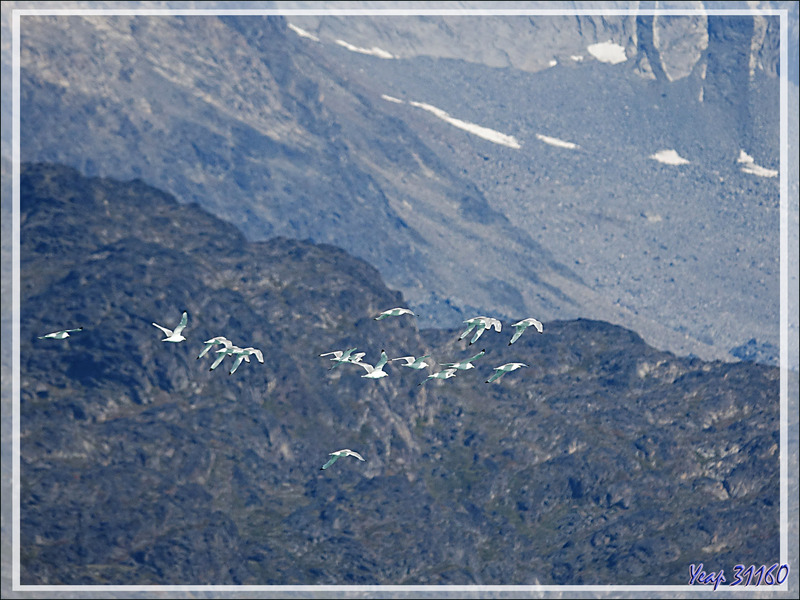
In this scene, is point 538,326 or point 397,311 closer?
point 538,326

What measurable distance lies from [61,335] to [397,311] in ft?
142

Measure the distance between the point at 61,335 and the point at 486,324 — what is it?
54568mm

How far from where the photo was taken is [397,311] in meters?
180

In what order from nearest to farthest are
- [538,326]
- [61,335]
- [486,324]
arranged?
1. [538,326]
2. [486,324]
3. [61,335]

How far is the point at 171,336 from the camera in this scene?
17638 centimetres

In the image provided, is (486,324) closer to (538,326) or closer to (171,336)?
(538,326)

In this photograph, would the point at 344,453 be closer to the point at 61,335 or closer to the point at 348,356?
the point at 348,356

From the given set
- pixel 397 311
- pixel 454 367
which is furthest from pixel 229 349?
pixel 454 367

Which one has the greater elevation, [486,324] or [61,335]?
[486,324]

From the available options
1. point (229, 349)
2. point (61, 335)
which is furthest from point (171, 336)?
point (61, 335)

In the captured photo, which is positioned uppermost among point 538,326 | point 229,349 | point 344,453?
point 538,326

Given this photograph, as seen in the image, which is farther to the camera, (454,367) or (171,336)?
(454,367)

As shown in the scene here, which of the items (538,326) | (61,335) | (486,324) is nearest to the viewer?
(538,326)

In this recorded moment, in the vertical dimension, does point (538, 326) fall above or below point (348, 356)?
above
